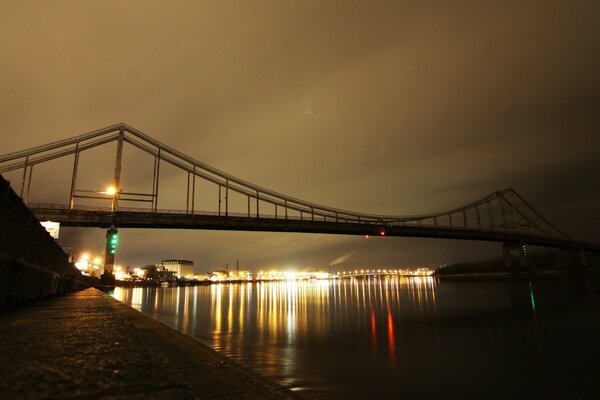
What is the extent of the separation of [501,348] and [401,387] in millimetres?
6814

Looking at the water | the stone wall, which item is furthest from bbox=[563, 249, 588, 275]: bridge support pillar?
the stone wall

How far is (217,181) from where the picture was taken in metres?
66.9

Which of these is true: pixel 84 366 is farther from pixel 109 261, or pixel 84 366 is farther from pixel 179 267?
pixel 179 267

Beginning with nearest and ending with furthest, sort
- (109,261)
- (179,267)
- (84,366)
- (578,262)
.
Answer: (84,366) → (109,261) → (578,262) → (179,267)

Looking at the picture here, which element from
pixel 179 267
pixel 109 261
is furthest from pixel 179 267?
pixel 109 261

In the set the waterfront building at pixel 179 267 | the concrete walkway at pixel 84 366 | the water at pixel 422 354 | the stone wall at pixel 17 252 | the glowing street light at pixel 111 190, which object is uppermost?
the glowing street light at pixel 111 190

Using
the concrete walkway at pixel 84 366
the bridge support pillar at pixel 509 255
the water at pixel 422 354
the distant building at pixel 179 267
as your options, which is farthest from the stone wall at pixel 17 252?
the distant building at pixel 179 267

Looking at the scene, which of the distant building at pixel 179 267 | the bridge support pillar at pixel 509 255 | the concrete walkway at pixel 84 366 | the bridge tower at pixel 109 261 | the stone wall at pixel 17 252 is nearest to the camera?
the concrete walkway at pixel 84 366

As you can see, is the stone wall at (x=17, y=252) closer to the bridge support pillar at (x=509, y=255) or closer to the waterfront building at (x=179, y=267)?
the bridge support pillar at (x=509, y=255)

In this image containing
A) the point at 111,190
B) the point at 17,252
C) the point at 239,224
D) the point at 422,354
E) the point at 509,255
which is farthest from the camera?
the point at 509,255

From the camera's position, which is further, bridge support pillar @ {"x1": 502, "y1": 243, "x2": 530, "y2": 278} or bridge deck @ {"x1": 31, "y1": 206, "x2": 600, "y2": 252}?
bridge support pillar @ {"x1": 502, "y1": 243, "x2": 530, "y2": 278}

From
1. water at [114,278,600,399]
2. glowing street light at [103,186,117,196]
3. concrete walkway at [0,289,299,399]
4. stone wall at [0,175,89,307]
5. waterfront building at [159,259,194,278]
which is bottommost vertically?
water at [114,278,600,399]

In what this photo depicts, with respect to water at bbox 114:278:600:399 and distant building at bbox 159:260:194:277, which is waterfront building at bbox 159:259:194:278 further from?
water at bbox 114:278:600:399

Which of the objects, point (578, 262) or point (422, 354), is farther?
point (578, 262)
